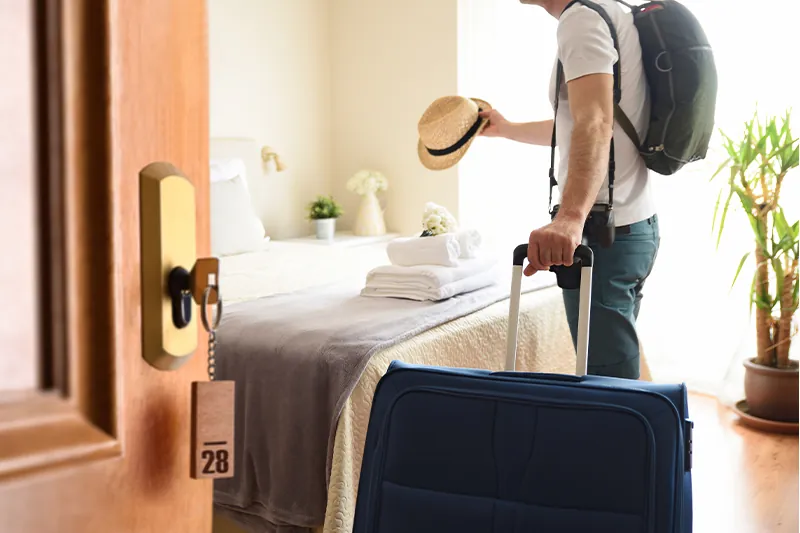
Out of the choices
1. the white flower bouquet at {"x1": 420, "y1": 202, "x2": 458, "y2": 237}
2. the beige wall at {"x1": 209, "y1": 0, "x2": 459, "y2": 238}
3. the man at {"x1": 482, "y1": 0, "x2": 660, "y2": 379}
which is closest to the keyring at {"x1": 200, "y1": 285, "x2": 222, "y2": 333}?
the man at {"x1": 482, "y1": 0, "x2": 660, "y2": 379}

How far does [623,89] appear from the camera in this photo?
6.30ft

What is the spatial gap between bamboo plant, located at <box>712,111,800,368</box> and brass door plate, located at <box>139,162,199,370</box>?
3176 millimetres

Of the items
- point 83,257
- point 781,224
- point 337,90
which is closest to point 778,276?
point 781,224

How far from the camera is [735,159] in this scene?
346cm

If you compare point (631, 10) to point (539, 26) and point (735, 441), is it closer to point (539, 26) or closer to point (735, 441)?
point (735, 441)

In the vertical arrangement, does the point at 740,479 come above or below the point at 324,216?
below

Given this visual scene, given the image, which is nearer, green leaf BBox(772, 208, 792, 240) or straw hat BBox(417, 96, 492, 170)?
straw hat BBox(417, 96, 492, 170)

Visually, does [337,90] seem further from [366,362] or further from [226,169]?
[366,362]

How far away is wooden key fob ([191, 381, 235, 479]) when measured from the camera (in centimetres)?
64

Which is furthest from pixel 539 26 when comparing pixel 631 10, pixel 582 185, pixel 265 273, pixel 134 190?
pixel 134 190

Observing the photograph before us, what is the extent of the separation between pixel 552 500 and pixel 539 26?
368cm

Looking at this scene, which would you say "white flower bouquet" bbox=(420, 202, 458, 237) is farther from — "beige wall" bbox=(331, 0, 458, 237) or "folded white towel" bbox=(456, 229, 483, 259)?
"beige wall" bbox=(331, 0, 458, 237)

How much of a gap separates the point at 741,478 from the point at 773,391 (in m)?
0.55

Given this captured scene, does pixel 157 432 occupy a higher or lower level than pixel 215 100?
lower
